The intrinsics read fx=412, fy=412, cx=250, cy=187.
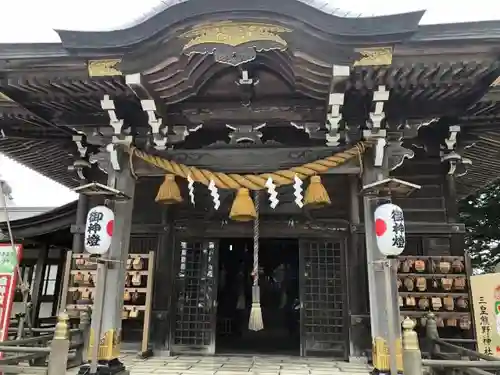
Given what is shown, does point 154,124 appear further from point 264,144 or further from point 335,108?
point 335,108

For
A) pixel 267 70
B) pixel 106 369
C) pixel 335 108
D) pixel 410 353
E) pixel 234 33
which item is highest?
pixel 234 33

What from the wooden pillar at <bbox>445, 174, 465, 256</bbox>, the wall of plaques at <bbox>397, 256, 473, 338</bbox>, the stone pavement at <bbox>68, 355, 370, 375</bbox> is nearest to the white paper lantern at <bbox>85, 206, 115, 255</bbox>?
the stone pavement at <bbox>68, 355, 370, 375</bbox>

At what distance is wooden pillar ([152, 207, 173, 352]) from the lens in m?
7.97

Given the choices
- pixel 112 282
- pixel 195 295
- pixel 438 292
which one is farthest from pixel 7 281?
pixel 438 292

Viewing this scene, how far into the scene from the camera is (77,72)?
555cm

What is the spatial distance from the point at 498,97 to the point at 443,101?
90 centimetres

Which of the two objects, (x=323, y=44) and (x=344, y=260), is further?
(x=344, y=260)

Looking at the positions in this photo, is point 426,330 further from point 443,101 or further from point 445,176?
point 443,101

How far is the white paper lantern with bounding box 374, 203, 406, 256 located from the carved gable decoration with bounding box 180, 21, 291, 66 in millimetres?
2544

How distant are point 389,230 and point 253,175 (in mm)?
2078

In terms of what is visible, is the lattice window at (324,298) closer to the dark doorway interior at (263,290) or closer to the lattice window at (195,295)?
the lattice window at (195,295)

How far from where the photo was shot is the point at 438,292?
7332 mm

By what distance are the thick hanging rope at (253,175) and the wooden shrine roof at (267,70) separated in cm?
51

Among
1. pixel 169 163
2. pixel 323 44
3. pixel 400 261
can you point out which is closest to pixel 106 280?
pixel 169 163
